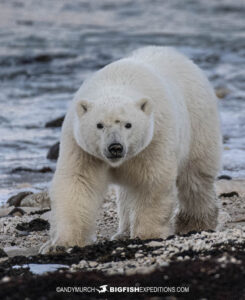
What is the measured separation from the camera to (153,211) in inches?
210

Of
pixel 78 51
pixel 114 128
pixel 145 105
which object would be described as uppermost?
pixel 145 105

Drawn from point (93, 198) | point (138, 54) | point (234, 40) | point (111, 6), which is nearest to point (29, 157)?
point (138, 54)

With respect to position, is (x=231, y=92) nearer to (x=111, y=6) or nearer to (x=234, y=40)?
(x=234, y=40)

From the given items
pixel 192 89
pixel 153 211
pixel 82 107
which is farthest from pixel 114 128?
pixel 192 89

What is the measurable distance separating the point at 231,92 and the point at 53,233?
1140 centimetres

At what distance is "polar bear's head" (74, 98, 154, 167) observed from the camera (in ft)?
15.3

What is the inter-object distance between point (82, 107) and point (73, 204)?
72cm

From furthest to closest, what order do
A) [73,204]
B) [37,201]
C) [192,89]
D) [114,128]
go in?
1. [37,201]
2. [192,89]
3. [73,204]
4. [114,128]

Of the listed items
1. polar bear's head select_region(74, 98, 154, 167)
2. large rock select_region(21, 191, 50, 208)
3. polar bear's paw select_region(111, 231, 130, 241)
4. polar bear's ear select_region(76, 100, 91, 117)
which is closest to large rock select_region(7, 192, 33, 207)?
large rock select_region(21, 191, 50, 208)

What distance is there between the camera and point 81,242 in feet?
16.8

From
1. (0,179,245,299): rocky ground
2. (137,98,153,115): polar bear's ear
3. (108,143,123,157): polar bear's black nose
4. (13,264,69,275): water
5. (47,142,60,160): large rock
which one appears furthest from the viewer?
(47,142,60,160): large rock

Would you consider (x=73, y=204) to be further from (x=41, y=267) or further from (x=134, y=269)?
(x=134, y=269)

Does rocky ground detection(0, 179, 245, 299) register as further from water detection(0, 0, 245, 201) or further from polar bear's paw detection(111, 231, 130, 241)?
water detection(0, 0, 245, 201)

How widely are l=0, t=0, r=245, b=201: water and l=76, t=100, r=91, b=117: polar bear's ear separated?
152 inches
